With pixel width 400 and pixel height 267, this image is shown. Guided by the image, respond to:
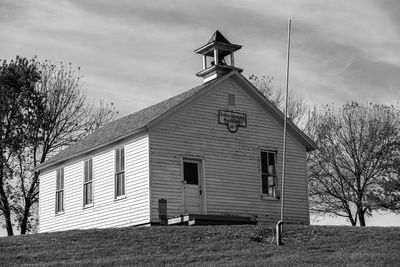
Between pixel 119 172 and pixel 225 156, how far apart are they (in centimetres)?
414

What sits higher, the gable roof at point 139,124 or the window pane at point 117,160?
the gable roof at point 139,124

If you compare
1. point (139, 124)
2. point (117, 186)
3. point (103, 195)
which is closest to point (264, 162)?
point (139, 124)

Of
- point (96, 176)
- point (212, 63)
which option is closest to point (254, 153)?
point (212, 63)

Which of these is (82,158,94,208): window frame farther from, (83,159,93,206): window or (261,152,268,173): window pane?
(261,152,268,173): window pane

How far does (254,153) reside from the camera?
32.8m

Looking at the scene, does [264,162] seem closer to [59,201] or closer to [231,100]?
[231,100]

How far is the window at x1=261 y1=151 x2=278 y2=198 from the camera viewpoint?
32.9 metres

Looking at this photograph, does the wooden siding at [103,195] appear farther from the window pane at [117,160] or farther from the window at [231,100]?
the window at [231,100]

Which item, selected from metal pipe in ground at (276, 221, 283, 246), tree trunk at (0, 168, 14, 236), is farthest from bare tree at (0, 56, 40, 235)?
metal pipe in ground at (276, 221, 283, 246)

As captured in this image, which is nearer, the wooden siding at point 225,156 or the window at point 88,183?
the wooden siding at point 225,156

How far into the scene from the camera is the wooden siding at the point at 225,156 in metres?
30.2

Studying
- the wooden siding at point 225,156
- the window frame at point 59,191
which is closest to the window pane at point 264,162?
the wooden siding at point 225,156

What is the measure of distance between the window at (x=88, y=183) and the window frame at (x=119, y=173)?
7.02 feet

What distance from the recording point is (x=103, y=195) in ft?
107
